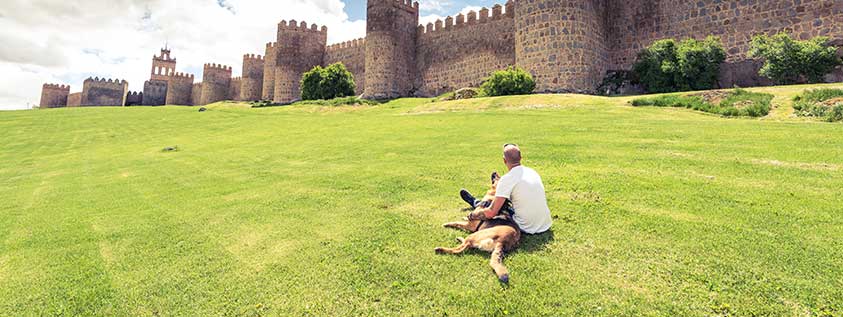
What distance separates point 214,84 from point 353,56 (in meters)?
28.9

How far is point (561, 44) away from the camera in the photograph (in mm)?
28453

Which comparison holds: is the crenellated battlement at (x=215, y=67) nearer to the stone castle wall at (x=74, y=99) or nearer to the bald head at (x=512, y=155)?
the stone castle wall at (x=74, y=99)

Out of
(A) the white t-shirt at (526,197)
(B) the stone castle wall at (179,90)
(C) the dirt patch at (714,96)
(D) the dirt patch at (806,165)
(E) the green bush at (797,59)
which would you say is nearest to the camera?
(A) the white t-shirt at (526,197)

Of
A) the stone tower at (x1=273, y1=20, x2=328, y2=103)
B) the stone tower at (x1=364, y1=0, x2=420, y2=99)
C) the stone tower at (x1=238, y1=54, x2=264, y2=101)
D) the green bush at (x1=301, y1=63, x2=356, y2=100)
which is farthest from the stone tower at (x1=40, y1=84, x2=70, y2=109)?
the stone tower at (x1=364, y1=0, x2=420, y2=99)

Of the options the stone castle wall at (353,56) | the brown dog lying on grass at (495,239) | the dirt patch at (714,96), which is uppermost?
the stone castle wall at (353,56)

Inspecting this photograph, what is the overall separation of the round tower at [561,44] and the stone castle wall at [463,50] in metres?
6.21

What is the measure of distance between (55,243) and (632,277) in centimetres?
729

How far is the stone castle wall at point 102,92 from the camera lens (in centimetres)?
6744

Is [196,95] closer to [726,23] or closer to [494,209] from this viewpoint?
[726,23]

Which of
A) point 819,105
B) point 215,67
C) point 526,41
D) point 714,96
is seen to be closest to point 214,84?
point 215,67

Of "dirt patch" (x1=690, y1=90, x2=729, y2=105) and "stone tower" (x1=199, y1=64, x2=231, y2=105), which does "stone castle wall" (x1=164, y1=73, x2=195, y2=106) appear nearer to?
"stone tower" (x1=199, y1=64, x2=231, y2=105)

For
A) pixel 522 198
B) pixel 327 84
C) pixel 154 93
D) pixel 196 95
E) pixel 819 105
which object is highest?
pixel 154 93

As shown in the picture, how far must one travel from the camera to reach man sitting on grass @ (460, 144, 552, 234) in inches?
196

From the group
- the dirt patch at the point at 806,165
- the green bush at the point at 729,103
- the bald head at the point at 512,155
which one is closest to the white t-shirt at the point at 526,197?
the bald head at the point at 512,155
